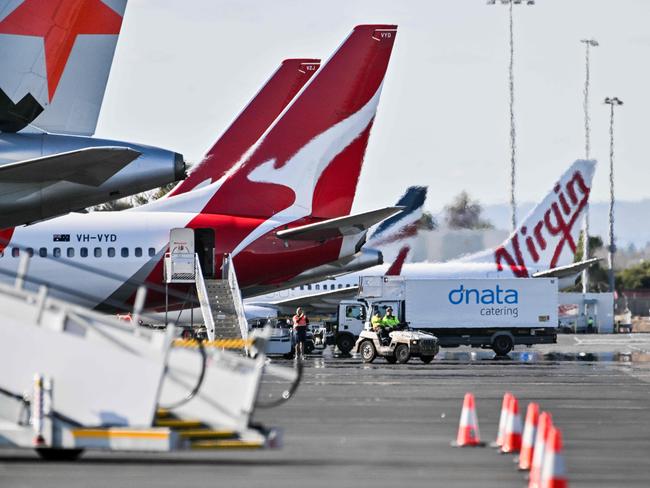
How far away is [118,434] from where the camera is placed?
13578mm

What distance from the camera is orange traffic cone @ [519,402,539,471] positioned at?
14.4 meters

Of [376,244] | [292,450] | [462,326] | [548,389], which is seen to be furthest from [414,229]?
[292,450]

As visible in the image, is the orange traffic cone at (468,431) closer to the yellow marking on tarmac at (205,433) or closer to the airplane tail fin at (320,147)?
the yellow marking on tarmac at (205,433)

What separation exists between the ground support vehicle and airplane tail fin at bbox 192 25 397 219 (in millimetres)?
4674

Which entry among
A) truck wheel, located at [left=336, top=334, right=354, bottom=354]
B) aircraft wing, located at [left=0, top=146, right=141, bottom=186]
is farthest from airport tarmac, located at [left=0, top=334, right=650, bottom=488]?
truck wheel, located at [left=336, top=334, right=354, bottom=354]

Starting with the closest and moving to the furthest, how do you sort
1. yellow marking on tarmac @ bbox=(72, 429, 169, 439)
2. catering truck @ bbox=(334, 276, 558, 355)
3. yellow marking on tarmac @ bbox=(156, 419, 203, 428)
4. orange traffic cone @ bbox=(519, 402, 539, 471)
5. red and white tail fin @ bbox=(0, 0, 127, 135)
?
yellow marking on tarmac @ bbox=(72, 429, 169, 439) → yellow marking on tarmac @ bbox=(156, 419, 203, 428) → orange traffic cone @ bbox=(519, 402, 539, 471) → red and white tail fin @ bbox=(0, 0, 127, 135) → catering truck @ bbox=(334, 276, 558, 355)

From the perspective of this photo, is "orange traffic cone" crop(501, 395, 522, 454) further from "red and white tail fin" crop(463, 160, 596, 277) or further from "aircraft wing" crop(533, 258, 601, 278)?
"red and white tail fin" crop(463, 160, 596, 277)

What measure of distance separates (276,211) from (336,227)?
2.58 metres

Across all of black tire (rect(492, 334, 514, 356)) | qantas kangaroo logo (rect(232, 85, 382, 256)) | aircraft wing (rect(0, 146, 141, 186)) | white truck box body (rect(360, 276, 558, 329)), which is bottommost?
black tire (rect(492, 334, 514, 356))

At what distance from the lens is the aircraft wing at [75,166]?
24734mm

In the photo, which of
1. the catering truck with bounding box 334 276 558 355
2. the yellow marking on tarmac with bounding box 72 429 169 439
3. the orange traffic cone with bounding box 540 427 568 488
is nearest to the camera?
the orange traffic cone with bounding box 540 427 568 488

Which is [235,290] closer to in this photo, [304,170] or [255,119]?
[304,170]

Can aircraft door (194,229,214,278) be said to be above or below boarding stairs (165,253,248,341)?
above

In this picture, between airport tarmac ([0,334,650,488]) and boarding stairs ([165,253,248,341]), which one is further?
boarding stairs ([165,253,248,341])
